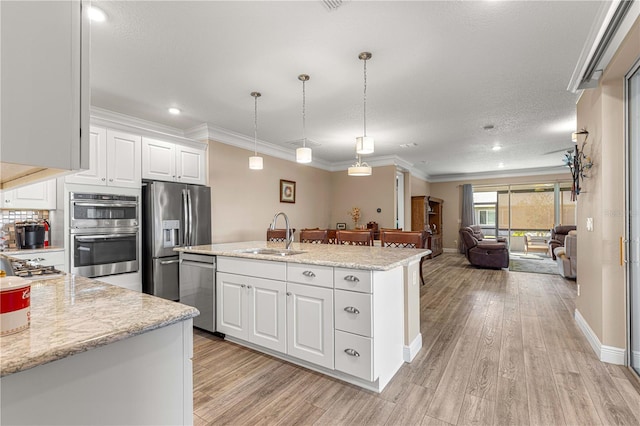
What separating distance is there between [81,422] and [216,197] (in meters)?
4.08

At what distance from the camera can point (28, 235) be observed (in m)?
2.92

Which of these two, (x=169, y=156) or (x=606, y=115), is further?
(x=169, y=156)

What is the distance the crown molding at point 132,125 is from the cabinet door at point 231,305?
220 centimetres

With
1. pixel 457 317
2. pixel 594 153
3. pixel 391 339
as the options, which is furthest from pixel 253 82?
pixel 457 317

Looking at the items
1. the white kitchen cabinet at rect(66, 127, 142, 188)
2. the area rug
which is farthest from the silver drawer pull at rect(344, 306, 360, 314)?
the area rug

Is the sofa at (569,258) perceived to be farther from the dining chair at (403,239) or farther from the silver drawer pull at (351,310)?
the silver drawer pull at (351,310)

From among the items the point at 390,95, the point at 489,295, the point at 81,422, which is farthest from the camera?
the point at 489,295

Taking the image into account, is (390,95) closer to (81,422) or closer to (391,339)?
(391,339)

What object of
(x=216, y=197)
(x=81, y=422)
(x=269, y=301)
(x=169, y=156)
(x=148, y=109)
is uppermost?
(x=148, y=109)

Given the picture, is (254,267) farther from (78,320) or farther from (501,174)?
(501,174)

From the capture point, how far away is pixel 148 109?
3812mm

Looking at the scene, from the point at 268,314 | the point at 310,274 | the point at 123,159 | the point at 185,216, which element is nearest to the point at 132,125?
A: the point at 123,159

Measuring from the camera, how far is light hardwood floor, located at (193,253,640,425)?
182 centimetres

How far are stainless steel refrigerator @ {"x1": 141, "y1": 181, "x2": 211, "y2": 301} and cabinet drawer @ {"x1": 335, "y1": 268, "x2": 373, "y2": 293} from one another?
2638mm
